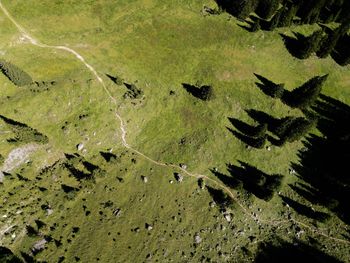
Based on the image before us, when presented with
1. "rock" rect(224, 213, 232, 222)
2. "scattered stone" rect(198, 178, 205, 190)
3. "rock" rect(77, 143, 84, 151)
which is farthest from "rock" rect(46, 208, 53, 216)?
"rock" rect(224, 213, 232, 222)

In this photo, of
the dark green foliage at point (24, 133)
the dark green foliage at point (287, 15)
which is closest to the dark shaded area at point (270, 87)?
the dark green foliage at point (287, 15)

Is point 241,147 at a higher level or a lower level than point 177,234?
higher

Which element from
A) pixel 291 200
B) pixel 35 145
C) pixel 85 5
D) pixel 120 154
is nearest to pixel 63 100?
pixel 35 145

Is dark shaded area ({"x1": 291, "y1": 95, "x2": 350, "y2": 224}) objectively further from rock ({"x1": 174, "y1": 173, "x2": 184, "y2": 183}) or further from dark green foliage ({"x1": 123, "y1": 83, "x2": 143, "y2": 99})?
dark green foliage ({"x1": 123, "y1": 83, "x2": 143, "y2": 99})

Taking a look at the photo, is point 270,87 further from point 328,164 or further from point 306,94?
point 328,164

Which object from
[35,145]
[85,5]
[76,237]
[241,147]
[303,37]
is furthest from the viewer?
[303,37]

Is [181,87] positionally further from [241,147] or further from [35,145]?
[35,145]

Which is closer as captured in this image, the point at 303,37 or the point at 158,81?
the point at 158,81
